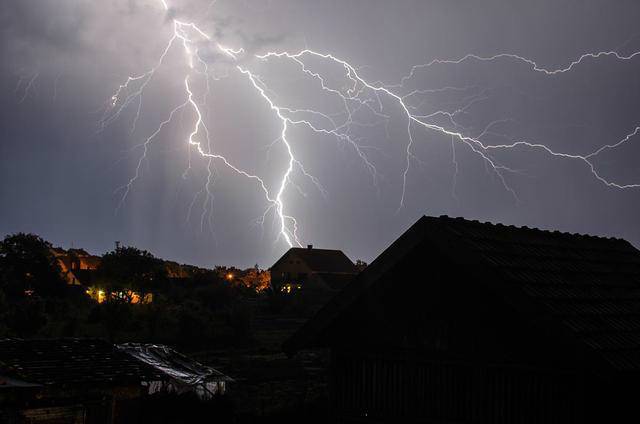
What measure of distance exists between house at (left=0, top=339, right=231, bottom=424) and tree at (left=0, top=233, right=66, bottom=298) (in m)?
41.2

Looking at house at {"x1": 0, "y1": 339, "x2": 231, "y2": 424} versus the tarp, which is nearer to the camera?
house at {"x1": 0, "y1": 339, "x2": 231, "y2": 424}

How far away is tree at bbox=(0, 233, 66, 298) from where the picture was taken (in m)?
55.0

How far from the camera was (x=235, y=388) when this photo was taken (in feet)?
85.1

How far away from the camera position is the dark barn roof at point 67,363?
12.7 metres

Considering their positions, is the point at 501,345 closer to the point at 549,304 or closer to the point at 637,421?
the point at 549,304

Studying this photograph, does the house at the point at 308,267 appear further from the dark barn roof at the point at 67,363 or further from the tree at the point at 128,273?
the dark barn roof at the point at 67,363

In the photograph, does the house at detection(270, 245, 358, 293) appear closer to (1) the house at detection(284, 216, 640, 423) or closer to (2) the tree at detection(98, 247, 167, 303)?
(2) the tree at detection(98, 247, 167, 303)

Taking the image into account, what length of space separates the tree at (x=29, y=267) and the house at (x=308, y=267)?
28.7 metres

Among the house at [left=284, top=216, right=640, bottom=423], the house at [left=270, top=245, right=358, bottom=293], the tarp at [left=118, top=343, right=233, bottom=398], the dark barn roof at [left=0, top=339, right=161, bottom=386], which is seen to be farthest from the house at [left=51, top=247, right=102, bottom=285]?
the house at [left=284, top=216, right=640, bottom=423]

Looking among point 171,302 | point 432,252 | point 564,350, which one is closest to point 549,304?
point 564,350

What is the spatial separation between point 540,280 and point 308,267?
254 ft

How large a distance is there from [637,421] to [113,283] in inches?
2151

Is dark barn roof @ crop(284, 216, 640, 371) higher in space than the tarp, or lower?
higher

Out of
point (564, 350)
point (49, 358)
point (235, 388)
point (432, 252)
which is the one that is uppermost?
point (432, 252)
